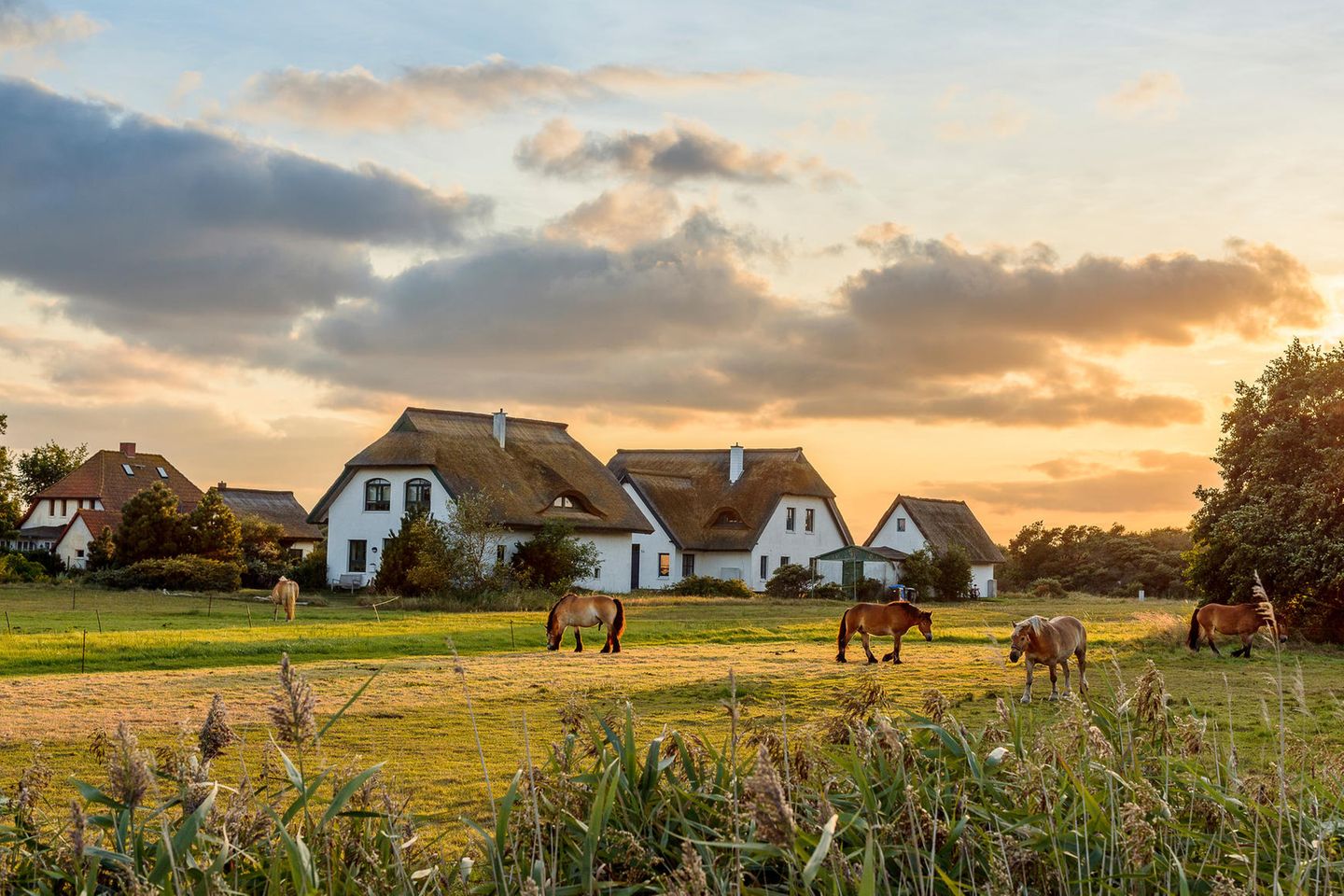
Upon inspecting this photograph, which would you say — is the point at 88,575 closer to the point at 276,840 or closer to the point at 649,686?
the point at 649,686

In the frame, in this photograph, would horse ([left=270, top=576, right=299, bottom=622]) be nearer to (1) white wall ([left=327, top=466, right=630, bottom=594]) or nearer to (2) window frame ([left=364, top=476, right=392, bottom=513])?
(1) white wall ([left=327, top=466, right=630, bottom=594])

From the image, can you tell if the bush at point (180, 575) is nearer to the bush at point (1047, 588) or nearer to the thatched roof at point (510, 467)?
the thatched roof at point (510, 467)

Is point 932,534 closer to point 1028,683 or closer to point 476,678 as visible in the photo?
point 476,678

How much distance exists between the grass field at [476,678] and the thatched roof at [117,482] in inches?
2133

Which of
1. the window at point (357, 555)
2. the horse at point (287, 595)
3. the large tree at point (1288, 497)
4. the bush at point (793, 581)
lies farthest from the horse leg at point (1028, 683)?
the bush at point (793, 581)

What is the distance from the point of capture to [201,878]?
4879 mm

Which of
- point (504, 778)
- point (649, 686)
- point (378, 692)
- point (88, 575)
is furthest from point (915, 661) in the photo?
point (88, 575)

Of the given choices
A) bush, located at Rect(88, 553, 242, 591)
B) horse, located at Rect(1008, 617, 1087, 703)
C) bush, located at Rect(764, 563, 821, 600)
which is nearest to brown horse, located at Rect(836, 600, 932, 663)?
horse, located at Rect(1008, 617, 1087, 703)

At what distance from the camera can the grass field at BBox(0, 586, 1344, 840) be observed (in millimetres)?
12656

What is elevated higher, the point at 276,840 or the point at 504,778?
the point at 276,840

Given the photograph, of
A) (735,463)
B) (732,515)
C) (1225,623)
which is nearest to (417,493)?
(732,515)

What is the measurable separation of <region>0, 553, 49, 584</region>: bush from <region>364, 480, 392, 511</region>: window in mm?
15177

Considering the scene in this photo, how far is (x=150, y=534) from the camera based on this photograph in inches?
2322

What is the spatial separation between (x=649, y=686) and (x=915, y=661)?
738 centimetres
